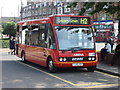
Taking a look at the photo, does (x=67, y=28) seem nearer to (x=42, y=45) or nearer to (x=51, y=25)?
(x=51, y=25)

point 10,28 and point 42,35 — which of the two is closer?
point 42,35

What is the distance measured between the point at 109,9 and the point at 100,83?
4.95 m

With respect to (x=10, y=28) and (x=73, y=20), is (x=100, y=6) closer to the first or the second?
(x=73, y=20)

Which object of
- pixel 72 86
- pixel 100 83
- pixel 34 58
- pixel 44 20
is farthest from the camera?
pixel 34 58

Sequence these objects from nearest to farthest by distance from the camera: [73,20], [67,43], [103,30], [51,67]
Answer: [67,43] → [51,67] → [73,20] → [103,30]

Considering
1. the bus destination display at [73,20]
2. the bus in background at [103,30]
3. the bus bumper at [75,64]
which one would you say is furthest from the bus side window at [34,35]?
the bus in background at [103,30]

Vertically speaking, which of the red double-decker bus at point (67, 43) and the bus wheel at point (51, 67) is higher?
the red double-decker bus at point (67, 43)

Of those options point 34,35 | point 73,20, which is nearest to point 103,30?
point 34,35

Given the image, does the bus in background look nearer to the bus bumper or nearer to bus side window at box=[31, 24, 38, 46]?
bus side window at box=[31, 24, 38, 46]

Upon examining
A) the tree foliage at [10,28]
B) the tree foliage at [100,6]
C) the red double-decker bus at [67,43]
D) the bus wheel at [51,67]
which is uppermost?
the tree foliage at [10,28]

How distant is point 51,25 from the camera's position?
36.1ft

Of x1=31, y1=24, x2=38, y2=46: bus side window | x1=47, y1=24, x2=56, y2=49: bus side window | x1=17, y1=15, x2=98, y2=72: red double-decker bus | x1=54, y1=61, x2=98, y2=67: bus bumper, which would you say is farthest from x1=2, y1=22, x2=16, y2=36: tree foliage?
x1=54, y1=61, x2=98, y2=67: bus bumper

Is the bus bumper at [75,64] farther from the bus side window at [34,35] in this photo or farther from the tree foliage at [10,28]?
the tree foliage at [10,28]

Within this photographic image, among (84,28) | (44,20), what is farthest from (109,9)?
(44,20)
